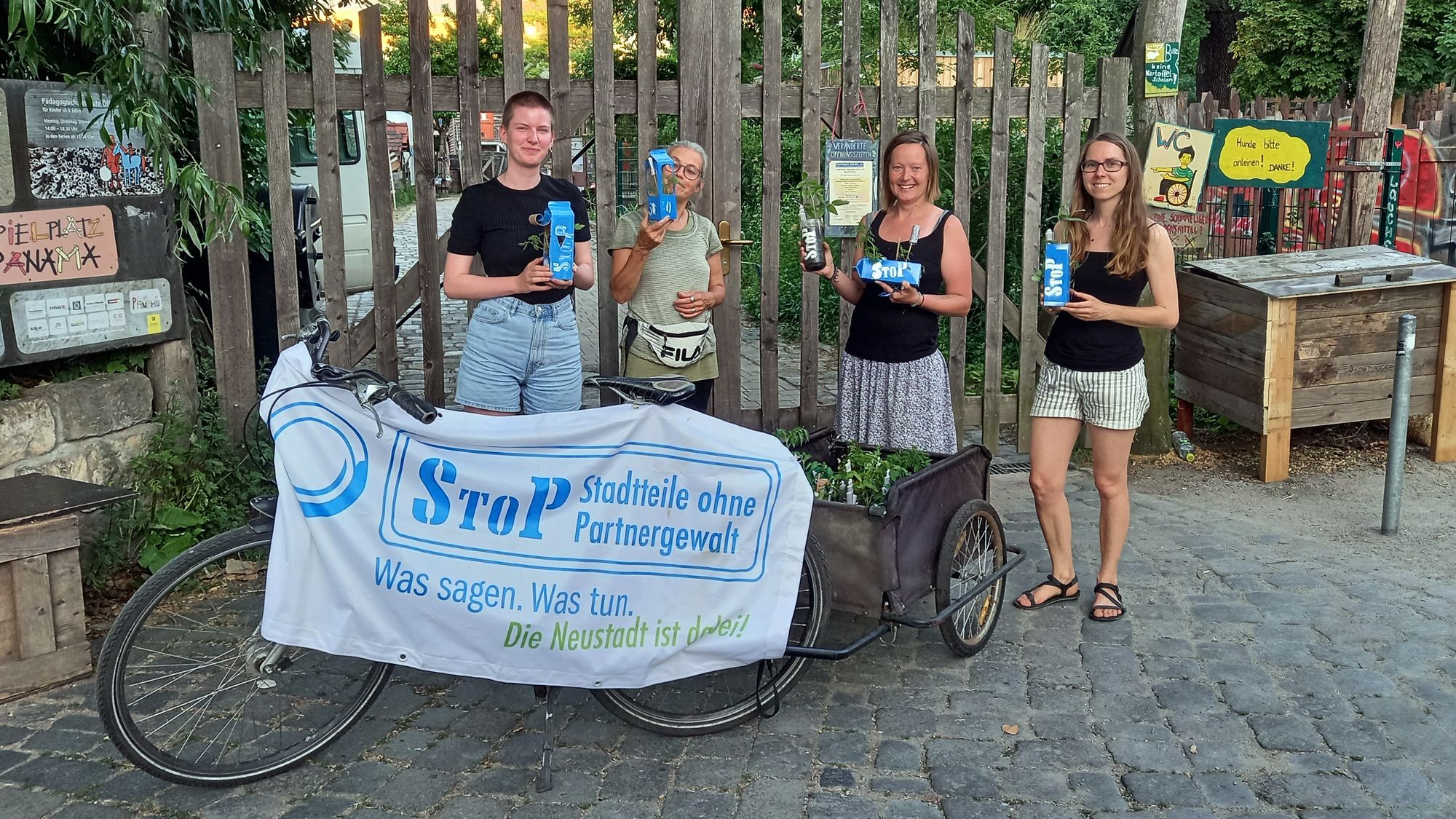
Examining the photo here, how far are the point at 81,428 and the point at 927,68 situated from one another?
13.3 ft

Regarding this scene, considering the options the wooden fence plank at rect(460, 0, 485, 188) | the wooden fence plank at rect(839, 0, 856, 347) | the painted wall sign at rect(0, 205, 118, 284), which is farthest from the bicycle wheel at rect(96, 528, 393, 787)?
Answer: the wooden fence plank at rect(839, 0, 856, 347)

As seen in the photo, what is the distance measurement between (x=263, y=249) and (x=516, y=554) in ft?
10.0

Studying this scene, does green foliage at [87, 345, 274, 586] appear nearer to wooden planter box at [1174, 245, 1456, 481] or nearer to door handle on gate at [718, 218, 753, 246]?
door handle on gate at [718, 218, 753, 246]

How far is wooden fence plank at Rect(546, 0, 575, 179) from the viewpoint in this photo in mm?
5336

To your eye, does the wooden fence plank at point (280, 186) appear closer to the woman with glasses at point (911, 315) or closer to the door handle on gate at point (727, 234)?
the door handle on gate at point (727, 234)

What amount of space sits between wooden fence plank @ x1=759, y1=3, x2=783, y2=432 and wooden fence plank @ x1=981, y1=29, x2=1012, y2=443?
3.49 feet

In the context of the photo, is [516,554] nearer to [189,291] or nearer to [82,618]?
[82,618]

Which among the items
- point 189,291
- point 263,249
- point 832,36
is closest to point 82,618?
point 189,291

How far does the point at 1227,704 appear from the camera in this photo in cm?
397

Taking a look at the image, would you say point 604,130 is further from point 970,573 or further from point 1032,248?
point 970,573

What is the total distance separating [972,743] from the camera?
3734 mm

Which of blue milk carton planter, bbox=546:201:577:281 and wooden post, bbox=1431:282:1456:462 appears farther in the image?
wooden post, bbox=1431:282:1456:462

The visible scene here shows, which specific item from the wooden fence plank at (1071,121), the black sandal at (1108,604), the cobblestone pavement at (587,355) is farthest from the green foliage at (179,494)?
the wooden fence plank at (1071,121)

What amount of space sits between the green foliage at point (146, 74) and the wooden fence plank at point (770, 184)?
220 centimetres
